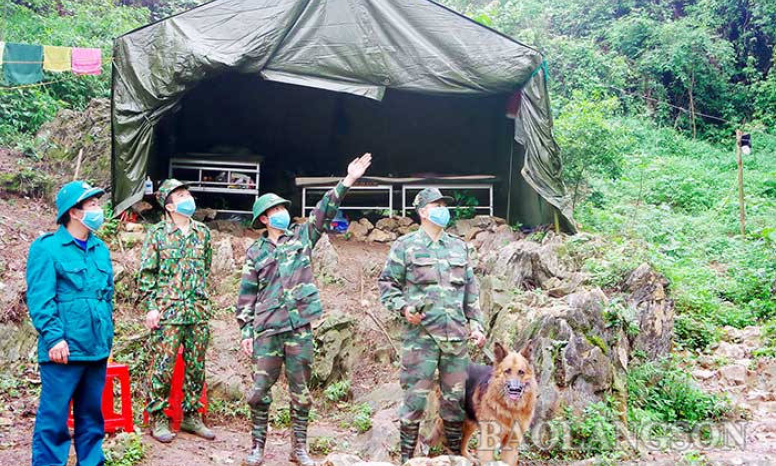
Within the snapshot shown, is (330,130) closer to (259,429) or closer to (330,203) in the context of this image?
(330,203)

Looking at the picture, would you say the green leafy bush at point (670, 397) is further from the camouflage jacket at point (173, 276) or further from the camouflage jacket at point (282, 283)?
the camouflage jacket at point (173, 276)

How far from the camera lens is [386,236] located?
932cm

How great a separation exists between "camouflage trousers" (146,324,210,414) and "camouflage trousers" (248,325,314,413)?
1.96ft

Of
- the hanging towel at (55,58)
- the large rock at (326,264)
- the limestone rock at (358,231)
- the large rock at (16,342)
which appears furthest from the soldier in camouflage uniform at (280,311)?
the hanging towel at (55,58)

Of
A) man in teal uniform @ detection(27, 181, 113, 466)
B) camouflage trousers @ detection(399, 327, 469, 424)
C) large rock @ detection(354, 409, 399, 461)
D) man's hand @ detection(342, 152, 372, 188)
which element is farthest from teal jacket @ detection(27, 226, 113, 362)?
large rock @ detection(354, 409, 399, 461)

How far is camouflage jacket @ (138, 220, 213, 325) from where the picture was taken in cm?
453

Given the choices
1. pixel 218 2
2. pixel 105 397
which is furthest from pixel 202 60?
pixel 105 397

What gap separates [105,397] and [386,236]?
205 inches

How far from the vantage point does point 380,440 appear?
4797mm

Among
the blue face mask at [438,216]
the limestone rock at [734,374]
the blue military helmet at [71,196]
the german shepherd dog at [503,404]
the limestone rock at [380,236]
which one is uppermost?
the blue military helmet at [71,196]

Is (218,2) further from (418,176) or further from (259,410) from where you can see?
(259,410)

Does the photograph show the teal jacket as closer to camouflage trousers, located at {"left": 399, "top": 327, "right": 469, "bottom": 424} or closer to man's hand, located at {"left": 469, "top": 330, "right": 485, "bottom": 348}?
camouflage trousers, located at {"left": 399, "top": 327, "right": 469, "bottom": 424}

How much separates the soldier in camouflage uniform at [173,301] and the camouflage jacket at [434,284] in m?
1.33

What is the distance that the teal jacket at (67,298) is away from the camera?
356 centimetres
